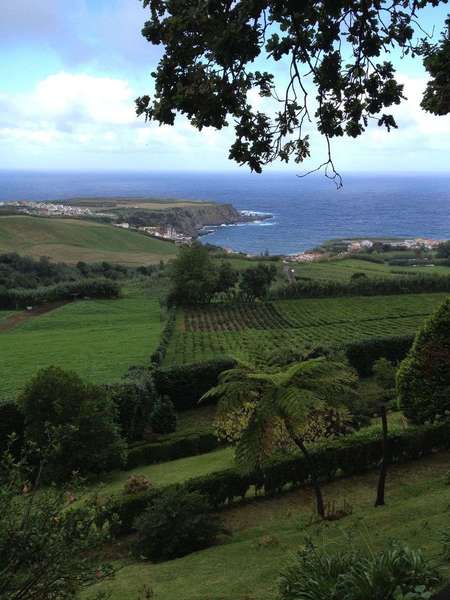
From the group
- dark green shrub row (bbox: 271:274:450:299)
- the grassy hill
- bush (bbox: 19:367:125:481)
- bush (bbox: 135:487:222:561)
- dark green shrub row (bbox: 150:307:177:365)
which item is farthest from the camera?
the grassy hill

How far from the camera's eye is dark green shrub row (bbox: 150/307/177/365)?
34062 mm

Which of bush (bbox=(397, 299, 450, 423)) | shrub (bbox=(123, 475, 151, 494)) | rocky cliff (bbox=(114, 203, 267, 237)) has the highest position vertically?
rocky cliff (bbox=(114, 203, 267, 237))

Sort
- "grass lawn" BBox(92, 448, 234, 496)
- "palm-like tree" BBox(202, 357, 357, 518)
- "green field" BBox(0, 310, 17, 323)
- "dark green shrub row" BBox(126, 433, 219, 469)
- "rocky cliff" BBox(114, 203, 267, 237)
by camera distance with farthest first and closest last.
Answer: "rocky cliff" BBox(114, 203, 267, 237)
"green field" BBox(0, 310, 17, 323)
"dark green shrub row" BBox(126, 433, 219, 469)
"grass lawn" BBox(92, 448, 234, 496)
"palm-like tree" BBox(202, 357, 357, 518)

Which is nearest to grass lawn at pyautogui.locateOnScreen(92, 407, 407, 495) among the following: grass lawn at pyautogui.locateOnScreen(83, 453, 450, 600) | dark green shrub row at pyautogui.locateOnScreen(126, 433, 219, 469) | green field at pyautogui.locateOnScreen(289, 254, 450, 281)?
dark green shrub row at pyautogui.locateOnScreen(126, 433, 219, 469)

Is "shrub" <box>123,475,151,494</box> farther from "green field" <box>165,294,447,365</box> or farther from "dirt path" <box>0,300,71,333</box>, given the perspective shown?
"dirt path" <box>0,300,71,333</box>

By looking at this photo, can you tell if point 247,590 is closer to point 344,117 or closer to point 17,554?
point 17,554

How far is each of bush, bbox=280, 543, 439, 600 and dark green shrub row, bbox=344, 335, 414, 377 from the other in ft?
87.6

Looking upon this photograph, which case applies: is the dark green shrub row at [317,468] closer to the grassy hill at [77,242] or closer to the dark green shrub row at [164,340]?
the dark green shrub row at [164,340]

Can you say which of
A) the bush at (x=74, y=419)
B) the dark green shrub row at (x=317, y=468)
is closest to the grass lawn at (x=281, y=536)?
the dark green shrub row at (x=317, y=468)

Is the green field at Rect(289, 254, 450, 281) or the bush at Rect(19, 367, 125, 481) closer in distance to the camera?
the bush at Rect(19, 367, 125, 481)

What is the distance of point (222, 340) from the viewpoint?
42.6 m

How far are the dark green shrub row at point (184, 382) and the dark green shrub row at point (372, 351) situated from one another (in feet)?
29.3

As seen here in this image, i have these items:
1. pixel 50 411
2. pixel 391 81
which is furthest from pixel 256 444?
pixel 50 411

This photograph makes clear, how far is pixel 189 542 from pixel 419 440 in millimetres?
7398
